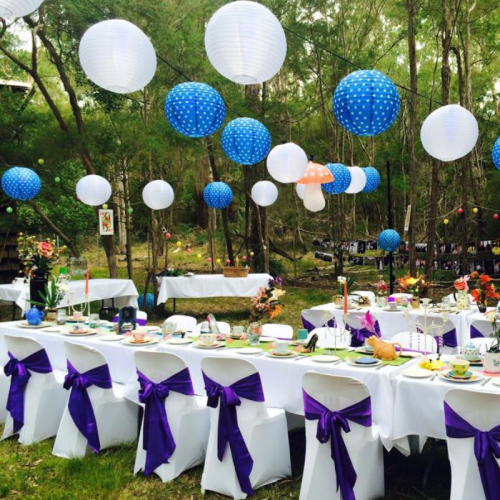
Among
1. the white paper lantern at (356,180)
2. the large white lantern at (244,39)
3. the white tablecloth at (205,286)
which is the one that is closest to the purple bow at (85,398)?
the large white lantern at (244,39)

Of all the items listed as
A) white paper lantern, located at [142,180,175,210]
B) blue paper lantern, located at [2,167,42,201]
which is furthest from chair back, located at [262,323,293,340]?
blue paper lantern, located at [2,167,42,201]

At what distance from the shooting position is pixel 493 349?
10.9 feet

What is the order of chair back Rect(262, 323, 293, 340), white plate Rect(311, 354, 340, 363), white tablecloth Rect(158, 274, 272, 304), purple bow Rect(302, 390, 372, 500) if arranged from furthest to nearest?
white tablecloth Rect(158, 274, 272, 304)
chair back Rect(262, 323, 293, 340)
white plate Rect(311, 354, 340, 363)
purple bow Rect(302, 390, 372, 500)

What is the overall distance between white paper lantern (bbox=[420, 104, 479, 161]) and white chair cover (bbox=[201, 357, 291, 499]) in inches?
138

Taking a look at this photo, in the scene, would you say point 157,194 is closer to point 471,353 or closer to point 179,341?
point 179,341

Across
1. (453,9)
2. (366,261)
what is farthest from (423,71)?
(453,9)

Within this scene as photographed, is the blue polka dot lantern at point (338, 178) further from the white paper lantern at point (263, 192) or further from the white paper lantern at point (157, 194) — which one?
the white paper lantern at point (157, 194)

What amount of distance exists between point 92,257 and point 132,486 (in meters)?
18.7

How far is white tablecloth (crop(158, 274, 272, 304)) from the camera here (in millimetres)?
9383

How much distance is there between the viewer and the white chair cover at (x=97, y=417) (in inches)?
153

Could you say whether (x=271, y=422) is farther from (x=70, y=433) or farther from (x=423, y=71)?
(x=423, y=71)

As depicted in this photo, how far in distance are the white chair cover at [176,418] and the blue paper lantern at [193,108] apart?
239cm

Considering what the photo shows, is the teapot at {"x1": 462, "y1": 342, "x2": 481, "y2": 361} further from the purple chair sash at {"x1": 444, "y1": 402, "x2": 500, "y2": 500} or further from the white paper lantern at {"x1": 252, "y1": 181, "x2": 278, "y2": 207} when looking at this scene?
the white paper lantern at {"x1": 252, "y1": 181, "x2": 278, "y2": 207}

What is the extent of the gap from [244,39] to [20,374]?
9.34 feet
